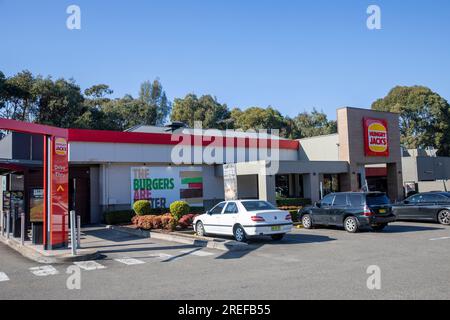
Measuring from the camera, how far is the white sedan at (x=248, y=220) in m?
13.8

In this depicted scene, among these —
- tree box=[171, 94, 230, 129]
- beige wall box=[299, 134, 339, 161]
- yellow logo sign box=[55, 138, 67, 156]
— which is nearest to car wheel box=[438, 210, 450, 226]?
beige wall box=[299, 134, 339, 161]

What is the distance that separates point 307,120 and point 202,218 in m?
59.3

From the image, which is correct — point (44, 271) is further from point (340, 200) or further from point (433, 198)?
point (433, 198)

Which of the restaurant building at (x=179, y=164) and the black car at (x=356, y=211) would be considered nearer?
the black car at (x=356, y=211)

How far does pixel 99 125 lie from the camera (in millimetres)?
49688

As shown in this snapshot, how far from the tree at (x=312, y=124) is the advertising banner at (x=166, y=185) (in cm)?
4456

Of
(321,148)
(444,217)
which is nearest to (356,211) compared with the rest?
(444,217)

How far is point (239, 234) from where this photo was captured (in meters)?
14.4

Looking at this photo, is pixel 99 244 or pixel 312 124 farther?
pixel 312 124

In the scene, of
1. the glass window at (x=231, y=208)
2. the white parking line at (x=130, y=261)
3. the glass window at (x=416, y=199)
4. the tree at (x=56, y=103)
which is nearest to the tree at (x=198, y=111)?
the tree at (x=56, y=103)

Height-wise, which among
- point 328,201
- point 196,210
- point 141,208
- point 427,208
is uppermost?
point 328,201

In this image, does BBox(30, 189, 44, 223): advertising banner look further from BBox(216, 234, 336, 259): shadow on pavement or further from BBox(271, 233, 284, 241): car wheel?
BBox(271, 233, 284, 241): car wheel

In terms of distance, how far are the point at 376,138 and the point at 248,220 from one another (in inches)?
778

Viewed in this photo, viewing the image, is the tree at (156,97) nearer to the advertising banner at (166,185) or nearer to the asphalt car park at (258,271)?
the advertising banner at (166,185)
